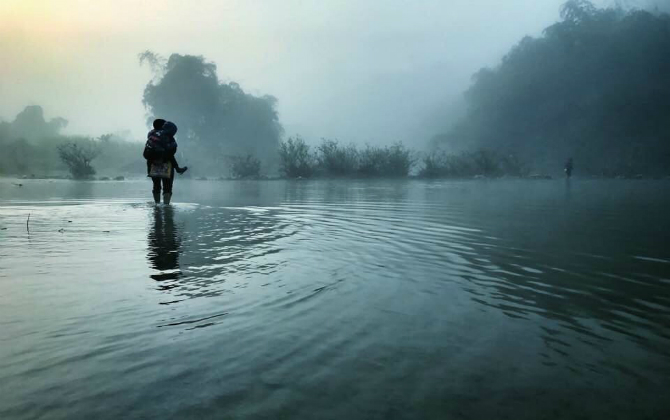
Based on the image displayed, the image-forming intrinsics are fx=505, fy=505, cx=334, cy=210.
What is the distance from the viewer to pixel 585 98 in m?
58.7

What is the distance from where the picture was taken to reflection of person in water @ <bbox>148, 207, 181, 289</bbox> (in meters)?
4.49

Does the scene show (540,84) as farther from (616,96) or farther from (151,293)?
(151,293)

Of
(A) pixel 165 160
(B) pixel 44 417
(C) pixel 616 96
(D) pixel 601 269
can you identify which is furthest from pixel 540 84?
(B) pixel 44 417

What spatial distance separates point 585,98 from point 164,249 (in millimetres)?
62787

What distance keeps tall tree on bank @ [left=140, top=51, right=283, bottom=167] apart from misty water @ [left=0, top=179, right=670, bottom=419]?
59.0 metres

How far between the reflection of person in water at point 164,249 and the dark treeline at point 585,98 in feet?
159

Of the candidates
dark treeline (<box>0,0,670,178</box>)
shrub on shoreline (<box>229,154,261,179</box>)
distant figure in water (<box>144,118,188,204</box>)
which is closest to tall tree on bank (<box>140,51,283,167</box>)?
dark treeline (<box>0,0,670,178</box>)

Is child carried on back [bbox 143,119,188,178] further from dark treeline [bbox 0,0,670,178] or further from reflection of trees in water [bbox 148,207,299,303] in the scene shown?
dark treeline [bbox 0,0,670,178]

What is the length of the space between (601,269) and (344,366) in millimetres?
Result: 3614

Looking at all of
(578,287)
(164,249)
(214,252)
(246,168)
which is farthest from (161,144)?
(246,168)

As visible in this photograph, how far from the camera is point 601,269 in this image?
16.2 ft

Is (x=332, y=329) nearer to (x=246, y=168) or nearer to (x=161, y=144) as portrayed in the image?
(x=161, y=144)

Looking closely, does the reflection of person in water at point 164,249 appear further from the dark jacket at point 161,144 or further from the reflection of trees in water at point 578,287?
the dark jacket at point 161,144

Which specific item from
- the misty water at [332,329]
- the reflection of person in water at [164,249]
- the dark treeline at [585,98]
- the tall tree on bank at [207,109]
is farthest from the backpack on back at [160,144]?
the tall tree on bank at [207,109]
